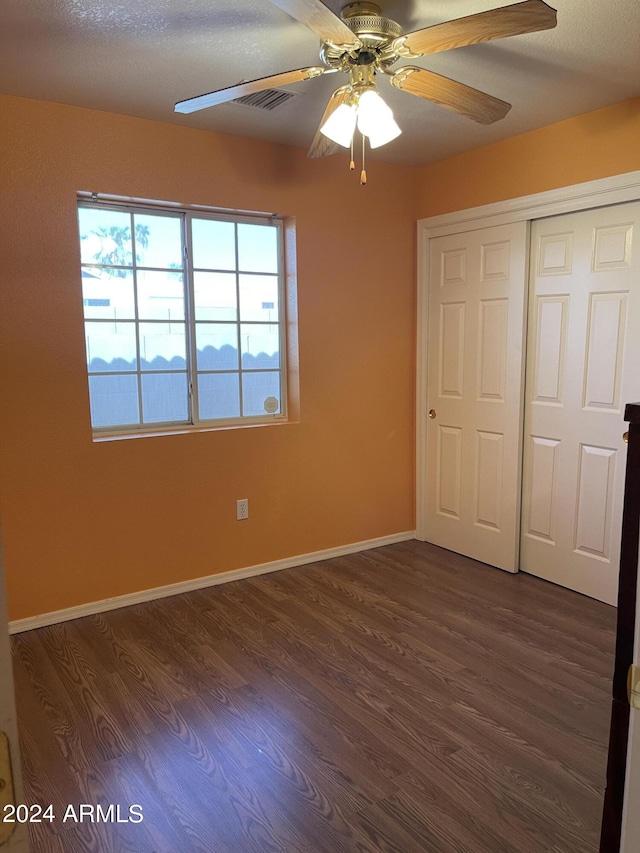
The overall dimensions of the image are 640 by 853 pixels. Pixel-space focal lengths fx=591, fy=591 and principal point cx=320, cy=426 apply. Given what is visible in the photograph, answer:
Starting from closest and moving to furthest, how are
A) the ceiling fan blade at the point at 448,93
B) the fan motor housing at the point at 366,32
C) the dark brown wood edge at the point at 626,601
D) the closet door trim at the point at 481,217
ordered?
the dark brown wood edge at the point at 626,601
the fan motor housing at the point at 366,32
the ceiling fan blade at the point at 448,93
the closet door trim at the point at 481,217

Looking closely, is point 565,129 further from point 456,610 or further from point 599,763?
point 599,763

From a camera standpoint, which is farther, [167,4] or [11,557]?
[11,557]

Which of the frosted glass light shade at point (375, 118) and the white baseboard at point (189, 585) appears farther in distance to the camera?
the white baseboard at point (189, 585)

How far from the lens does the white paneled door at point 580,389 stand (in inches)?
115

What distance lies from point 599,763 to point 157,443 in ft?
7.76

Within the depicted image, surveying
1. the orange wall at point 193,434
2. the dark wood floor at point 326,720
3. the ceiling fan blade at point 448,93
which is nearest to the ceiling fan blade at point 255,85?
the ceiling fan blade at point 448,93

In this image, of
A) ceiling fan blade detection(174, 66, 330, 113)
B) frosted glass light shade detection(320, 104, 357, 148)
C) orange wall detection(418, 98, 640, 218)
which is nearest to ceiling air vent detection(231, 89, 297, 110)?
ceiling fan blade detection(174, 66, 330, 113)

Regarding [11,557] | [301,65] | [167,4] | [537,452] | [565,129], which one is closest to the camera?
[167,4]

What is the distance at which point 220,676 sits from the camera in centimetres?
245

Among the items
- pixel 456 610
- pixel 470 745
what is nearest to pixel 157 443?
pixel 456 610

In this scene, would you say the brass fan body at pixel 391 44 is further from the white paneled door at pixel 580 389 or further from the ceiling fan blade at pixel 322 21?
the white paneled door at pixel 580 389

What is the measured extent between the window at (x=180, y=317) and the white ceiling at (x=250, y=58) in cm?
57

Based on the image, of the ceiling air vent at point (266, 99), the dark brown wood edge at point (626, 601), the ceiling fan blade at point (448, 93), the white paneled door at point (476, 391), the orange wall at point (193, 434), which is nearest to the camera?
the dark brown wood edge at point (626, 601)

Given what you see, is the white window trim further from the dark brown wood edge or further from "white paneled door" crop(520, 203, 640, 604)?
the dark brown wood edge
